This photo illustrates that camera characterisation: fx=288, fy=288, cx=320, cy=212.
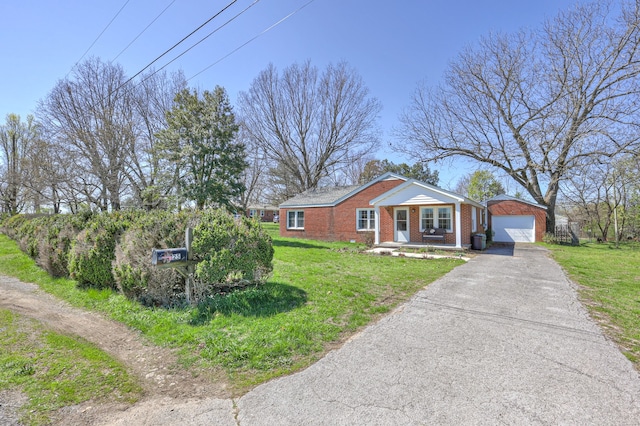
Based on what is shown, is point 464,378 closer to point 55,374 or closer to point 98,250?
point 55,374

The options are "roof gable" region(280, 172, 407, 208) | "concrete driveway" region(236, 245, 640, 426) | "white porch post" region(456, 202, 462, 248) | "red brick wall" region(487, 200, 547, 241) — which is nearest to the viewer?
"concrete driveway" region(236, 245, 640, 426)

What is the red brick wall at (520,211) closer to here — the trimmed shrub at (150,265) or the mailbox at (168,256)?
the trimmed shrub at (150,265)

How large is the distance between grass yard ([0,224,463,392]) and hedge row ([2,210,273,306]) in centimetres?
32

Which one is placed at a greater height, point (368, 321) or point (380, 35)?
point (380, 35)

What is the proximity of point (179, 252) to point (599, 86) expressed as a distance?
2522 cm

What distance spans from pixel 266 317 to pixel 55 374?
2543 mm

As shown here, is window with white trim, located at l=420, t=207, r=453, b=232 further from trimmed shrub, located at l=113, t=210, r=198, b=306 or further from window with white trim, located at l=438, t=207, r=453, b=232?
trimmed shrub, located at l=113, t=210, r=198, b=306

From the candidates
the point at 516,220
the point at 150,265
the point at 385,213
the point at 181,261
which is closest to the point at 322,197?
the point at 385,213

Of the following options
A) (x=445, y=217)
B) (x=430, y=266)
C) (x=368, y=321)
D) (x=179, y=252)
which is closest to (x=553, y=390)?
(x=368, y=321)

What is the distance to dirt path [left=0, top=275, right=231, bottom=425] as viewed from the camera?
8.59 feet

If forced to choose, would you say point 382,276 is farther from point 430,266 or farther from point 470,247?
point 470,247

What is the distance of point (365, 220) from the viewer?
18.2 metres

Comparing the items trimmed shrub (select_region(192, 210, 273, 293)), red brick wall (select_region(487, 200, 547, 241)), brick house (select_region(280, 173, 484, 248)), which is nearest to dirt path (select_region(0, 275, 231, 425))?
trimmed shrub (select_region(192, 210, 273, 293))

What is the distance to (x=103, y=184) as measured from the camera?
1814 centimetres
